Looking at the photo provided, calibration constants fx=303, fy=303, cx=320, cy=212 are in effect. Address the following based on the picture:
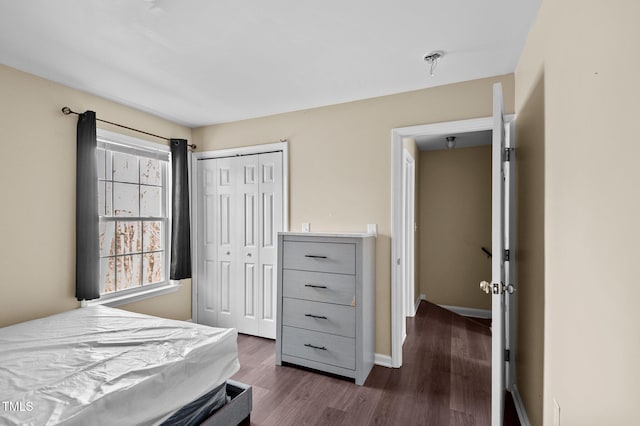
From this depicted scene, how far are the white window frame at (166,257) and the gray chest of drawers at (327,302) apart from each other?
4.91 feet

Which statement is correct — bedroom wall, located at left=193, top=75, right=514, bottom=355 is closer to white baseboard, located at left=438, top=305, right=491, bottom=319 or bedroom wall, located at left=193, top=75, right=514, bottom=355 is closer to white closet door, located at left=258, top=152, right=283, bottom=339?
white closet door, located at left=258, top=152, right=283, bottom=339

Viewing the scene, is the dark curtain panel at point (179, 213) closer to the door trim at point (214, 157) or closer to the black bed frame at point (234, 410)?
the door trim at point (214, 157)

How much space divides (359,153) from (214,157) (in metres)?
1.84

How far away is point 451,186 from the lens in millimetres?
4543

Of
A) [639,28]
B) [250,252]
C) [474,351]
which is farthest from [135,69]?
[474,351]

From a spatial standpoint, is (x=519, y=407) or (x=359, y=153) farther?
(x=359, y=153)

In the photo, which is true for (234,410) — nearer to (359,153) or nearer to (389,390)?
(389,390)

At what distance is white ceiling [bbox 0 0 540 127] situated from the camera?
5.39ft

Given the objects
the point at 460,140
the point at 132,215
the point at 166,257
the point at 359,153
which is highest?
the point at 460,140

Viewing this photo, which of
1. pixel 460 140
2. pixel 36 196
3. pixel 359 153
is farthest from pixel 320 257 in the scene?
pixel 460 140

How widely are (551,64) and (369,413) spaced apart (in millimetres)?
2302

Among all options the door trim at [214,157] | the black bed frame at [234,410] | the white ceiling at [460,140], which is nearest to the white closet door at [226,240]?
the door trim at [214,157]

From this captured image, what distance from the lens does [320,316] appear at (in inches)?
103

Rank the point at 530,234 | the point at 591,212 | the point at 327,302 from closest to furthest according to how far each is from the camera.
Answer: the point at 591,212 < the point at 530,234 < the point at 327,302
